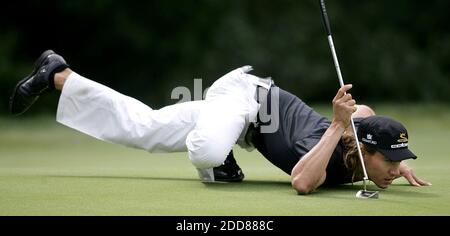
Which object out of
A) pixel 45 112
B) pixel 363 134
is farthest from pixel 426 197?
pixel 45 112

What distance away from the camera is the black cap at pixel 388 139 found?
4996 millimetres

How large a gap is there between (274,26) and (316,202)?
58.6 feet

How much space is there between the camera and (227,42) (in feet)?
67.3

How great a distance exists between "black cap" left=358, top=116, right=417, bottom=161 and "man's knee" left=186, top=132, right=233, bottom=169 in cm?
92

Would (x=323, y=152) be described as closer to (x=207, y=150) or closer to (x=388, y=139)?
(x=388, y=139)

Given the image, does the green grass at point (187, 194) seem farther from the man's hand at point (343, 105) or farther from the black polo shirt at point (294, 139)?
the man's hand at point (343, 105)

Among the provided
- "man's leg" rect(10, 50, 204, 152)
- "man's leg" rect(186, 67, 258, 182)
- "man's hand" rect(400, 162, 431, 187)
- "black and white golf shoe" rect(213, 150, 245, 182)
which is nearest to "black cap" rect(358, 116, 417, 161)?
"man's hand" rect(400, 162, 431, 187)

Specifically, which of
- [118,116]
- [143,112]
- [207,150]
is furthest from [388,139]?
[118,116]

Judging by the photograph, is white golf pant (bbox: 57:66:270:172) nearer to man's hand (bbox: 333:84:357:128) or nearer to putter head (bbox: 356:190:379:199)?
man's hand (bbox: 333:84:357:128)

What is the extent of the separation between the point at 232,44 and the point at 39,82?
14.7 metres

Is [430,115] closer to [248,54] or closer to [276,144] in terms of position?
[248,54]

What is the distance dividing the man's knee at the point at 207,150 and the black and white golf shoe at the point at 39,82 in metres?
1.18

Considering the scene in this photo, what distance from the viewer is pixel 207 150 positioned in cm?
540

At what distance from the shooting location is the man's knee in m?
5.39
